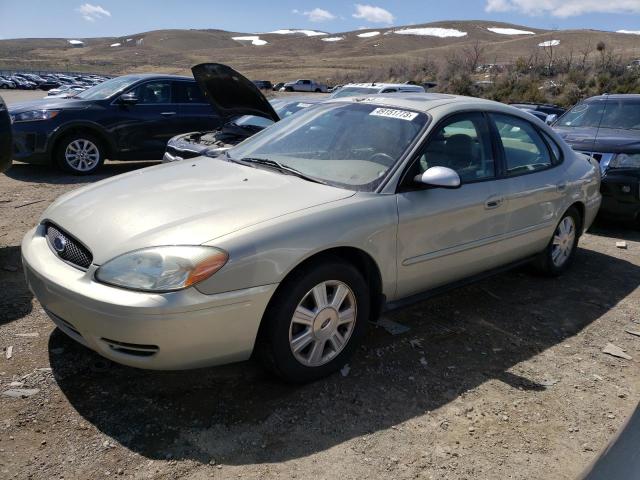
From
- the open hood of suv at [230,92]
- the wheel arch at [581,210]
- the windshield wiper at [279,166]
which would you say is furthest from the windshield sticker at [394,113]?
the open hood of suv at [230,92]

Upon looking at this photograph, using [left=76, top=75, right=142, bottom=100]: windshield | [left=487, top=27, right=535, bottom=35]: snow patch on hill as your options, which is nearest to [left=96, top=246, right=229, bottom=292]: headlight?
[left=76, top=75, right=142, bottom=100]: windshield

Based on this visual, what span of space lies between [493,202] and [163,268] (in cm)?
234

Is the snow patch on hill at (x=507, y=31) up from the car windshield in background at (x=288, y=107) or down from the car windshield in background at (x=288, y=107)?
up

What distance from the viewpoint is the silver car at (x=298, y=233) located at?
257 centimetres

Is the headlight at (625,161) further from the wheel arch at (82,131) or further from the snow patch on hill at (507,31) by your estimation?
the snow patch on hill at (507,31)

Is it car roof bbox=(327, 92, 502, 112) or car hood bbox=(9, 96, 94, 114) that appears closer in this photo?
car roof bbox=(327, 92, 502, 112)

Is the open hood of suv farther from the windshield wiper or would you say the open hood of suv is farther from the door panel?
the door panel

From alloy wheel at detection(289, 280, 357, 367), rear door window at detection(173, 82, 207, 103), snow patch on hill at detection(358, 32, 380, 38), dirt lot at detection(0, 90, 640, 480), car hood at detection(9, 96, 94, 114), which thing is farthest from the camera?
snow patch on hill at detection(358, 32, 380, 38)

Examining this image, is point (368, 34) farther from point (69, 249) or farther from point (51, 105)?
point (69, 249)

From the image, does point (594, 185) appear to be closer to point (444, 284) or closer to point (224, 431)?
point (444, 284)

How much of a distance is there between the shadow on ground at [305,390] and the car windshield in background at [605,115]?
445cm

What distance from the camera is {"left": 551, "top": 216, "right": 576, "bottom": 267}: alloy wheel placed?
15.9 feet

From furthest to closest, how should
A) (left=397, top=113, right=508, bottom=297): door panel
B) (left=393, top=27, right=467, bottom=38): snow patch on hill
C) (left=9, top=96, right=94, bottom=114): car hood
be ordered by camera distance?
(left=393, top=27, right=467, bottom=38): snow patch on hill < (left=9, top=96, right=94, bottom=114): car hood < (left=397, top=113, right=508, bottom=297): door panel

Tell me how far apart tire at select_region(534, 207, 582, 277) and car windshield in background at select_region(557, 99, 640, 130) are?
10.7ft
